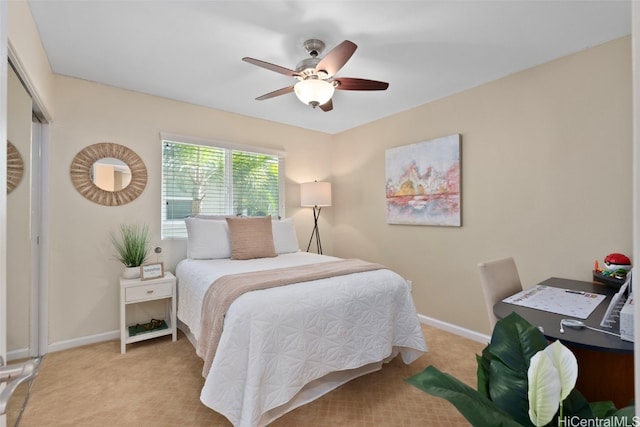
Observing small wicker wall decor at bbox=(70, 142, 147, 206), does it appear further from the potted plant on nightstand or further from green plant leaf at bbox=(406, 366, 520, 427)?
green plant leaf at bbox=(406, 366, 520, 427)

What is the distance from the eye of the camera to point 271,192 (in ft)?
13.1

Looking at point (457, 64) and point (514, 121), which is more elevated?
point (457, 64)

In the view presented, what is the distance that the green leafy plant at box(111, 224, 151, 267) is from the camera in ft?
9.23

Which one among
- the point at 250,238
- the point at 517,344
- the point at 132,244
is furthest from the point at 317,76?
the point at 132,244

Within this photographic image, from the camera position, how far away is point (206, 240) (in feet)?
9.71

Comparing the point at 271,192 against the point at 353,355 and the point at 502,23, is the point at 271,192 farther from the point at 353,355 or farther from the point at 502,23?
the point at 502,23

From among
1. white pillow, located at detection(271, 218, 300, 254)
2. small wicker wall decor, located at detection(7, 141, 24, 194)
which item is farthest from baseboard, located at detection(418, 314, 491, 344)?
small wicker wall decor, located at detection(7, 141, 24, 194)

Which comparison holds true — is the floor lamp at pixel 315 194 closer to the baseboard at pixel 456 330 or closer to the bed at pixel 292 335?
the bed at pixel 292 335

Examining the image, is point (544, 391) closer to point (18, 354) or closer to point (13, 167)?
point (13, 167)

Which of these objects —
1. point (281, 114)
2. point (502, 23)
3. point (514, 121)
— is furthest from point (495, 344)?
point (281, 114)

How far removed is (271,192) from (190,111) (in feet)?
4.45

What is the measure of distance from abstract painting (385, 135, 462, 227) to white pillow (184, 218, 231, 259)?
1.94 meters

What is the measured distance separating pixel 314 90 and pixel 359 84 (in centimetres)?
39

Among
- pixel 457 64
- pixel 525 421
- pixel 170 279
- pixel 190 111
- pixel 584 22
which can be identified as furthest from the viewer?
pixel 190 111
